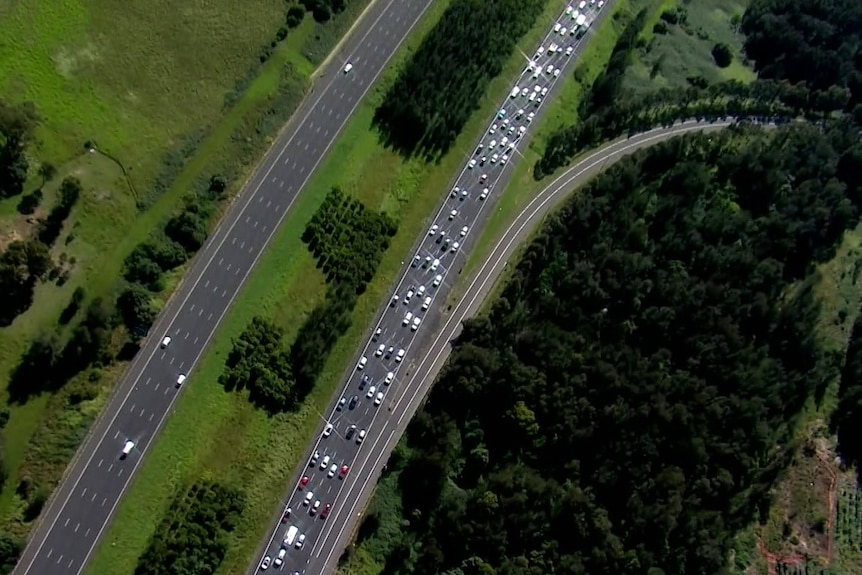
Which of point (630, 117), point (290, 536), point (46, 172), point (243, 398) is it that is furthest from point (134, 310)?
point (630, 117)

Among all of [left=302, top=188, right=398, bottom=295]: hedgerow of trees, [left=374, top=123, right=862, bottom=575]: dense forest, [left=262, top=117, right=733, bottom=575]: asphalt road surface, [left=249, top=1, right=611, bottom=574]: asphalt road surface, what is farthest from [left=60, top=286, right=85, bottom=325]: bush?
[left=374, top=123, right=862, bottom=575]: dense forest

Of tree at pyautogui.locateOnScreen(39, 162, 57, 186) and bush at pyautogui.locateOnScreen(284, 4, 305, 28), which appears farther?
bush at pyautogui.locateOnScreen(284, 4, 305, 28)

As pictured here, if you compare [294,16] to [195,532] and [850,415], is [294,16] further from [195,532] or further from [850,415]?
[850,415]

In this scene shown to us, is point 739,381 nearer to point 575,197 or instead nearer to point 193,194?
point 575,197

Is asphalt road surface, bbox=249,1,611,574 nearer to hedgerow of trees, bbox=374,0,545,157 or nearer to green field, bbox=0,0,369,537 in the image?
hedgerow of trees, bbox=374,0,545,157

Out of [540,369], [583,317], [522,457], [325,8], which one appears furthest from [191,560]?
[325,8]

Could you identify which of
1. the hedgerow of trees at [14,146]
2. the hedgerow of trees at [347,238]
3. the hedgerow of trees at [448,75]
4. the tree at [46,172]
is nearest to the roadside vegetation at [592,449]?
the hedgerow of trees at [448,75]

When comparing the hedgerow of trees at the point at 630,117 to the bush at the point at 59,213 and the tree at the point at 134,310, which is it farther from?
the bush at the point at 59,213

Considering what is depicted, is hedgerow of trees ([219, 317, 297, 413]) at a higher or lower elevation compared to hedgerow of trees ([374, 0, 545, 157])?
lower
